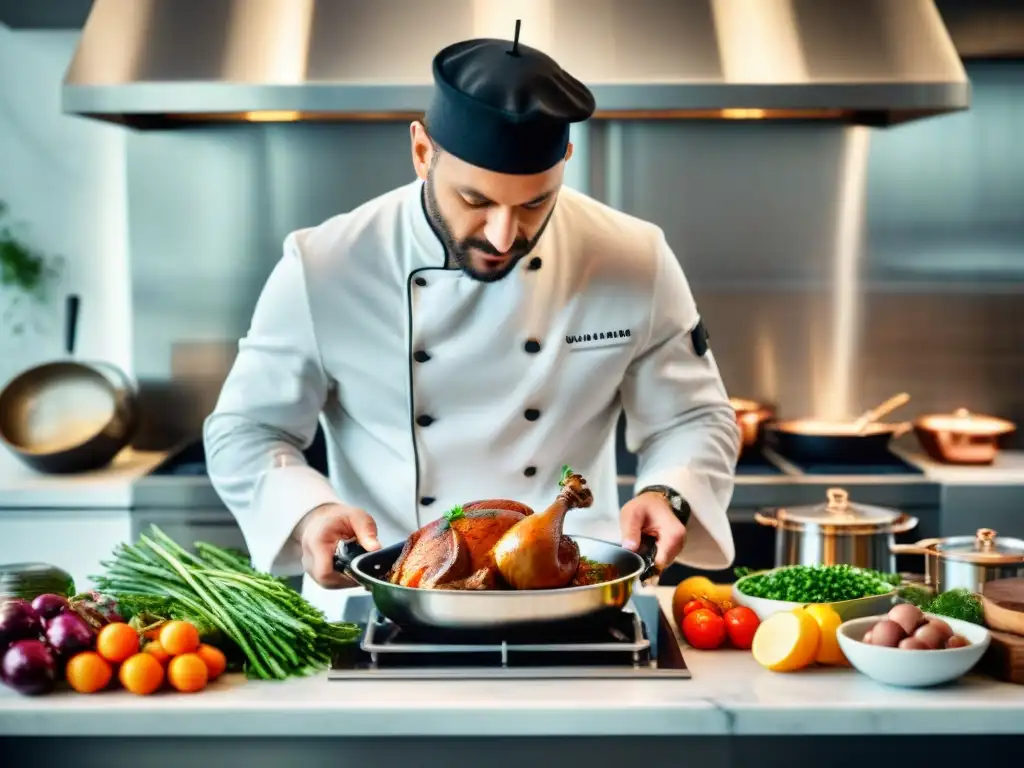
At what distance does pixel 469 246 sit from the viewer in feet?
6.61

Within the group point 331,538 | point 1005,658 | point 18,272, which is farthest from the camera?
point 18,272

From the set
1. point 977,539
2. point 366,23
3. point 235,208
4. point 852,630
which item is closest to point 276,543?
point 852,630

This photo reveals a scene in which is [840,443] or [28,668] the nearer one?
[28,668]

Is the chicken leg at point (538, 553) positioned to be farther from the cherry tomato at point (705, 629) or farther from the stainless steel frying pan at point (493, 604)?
the cherry tomato at point (705, 629)

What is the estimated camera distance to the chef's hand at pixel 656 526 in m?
1.94

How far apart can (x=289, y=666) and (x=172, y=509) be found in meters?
1.76

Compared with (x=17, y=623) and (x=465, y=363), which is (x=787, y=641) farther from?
(x=17, y=623)

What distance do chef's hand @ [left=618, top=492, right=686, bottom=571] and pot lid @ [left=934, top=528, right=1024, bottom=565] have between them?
15.9 inches

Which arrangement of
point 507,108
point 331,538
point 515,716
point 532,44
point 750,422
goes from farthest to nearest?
point 750,422 → point 532,44 → point 331,538 → point 507,108 → point 515,716

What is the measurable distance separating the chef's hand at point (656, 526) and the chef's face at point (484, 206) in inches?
17.1

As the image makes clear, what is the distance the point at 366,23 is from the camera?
323cm

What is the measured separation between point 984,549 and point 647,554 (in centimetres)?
52

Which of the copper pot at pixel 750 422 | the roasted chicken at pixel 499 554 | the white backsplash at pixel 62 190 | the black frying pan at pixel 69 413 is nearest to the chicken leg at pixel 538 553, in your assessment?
the roasted chicken at pixel 499 554

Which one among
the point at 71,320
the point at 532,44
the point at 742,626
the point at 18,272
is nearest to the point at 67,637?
the point at 742,626
